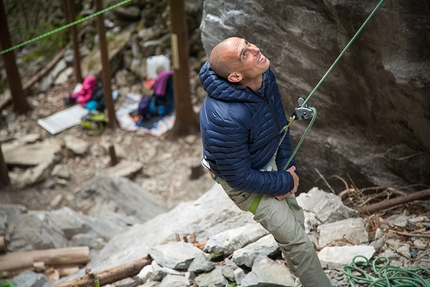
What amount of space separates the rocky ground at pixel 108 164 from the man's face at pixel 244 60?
6.51 meters

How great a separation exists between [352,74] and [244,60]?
85.0 inches

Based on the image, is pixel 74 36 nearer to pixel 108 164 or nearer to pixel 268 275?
pixel 108 164

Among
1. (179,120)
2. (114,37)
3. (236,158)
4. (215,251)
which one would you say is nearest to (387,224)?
(215,251)

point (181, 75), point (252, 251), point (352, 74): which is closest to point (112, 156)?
point (181, 75)

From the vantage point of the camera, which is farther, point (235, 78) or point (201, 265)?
point (201, 265)

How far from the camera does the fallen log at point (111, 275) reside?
4.15 metres

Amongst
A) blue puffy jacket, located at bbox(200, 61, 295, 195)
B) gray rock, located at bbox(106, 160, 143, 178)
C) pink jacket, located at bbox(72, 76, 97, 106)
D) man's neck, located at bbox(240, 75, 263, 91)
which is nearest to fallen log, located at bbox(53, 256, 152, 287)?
blue puffy jacket, located at bbox(200, 61, 295, 195)

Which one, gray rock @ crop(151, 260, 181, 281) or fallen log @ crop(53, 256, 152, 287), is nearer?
gray rock @ crop(151, 260, 181, 281)

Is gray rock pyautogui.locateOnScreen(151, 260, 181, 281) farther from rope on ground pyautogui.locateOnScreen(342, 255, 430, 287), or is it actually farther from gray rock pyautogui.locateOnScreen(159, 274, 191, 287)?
rope on ground pyautogui.locateOnScreen(342, 255, 430, 287)

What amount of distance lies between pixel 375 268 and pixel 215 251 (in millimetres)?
1320

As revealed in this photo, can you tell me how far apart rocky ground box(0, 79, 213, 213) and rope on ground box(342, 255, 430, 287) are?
18.7ft

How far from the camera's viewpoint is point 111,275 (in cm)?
421

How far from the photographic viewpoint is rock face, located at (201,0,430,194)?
382 centimetres

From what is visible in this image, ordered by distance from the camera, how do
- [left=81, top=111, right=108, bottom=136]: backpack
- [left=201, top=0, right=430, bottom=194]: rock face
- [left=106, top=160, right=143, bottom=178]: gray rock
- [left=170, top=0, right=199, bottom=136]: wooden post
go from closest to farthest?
[left=201, top=0, right=430, bottom=194]: rock face, [left=170, top=0, right=199, bottom=136]: wooden post, [left=106, top=160, right=143, bottom=178]: gray rock, [left=81, top=111, right=108, bottom=136]: backpack
